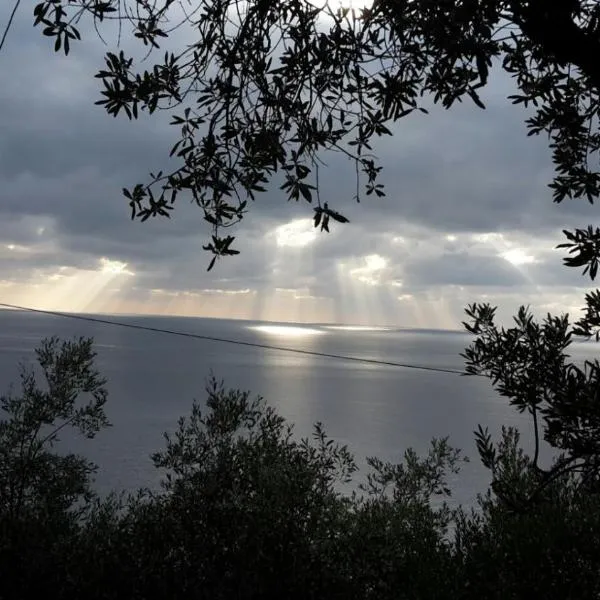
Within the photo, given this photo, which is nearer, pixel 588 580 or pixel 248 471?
pixel 588 580

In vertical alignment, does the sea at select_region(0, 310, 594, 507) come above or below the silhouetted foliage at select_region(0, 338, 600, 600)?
below

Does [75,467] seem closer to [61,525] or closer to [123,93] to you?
[61,525]

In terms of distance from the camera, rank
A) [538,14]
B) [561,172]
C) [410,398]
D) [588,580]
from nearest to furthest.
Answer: [538,14]
[561,172]
[588,580]
[410,398]

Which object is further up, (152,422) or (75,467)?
(75,467)

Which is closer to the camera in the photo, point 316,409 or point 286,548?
point 286,548

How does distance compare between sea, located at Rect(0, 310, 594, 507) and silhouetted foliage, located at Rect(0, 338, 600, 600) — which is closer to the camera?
silhouetted foliage, located at Rect(0, 338, 600, 600)

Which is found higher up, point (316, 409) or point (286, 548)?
point (286, 548)

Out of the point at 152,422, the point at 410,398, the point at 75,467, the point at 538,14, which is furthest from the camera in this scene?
the point at 410,398

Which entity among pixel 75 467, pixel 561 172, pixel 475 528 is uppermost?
pixel 561 172

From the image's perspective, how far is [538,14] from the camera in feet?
14.3

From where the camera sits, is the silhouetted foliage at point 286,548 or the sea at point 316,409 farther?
the sea at point 316,409

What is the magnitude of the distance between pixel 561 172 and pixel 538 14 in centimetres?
260

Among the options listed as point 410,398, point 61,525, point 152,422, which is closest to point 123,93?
point 61,525

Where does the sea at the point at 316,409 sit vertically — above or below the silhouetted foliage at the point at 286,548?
below
